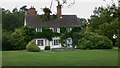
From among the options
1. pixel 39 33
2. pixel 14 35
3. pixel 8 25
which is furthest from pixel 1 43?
pixel 8 25

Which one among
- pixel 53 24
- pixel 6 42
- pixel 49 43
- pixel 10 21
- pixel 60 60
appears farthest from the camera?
pixel 10 21

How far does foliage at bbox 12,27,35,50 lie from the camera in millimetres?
54906

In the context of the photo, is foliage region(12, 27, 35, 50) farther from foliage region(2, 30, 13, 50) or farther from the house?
the house

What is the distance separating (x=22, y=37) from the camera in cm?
5591

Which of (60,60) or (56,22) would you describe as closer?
(60,60)

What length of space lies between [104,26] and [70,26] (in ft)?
88.7

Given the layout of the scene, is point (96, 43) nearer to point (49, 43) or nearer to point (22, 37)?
point (49, 43)

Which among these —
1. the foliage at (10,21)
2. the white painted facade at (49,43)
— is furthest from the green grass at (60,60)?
the foliage at (10,21)

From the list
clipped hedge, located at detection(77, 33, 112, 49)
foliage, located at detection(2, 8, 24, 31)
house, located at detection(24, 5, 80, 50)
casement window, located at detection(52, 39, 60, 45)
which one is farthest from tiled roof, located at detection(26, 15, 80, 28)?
foliage, located at detection(2, 8, 24, 31)

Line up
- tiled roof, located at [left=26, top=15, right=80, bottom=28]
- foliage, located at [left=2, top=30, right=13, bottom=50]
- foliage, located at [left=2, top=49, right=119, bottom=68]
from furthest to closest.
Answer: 1. tiled roof, located at [left=26, top=15, right=80, bottom=28]
2. foliage, located at [left=2, top=30, right=13, bottom=50]
3. foliage, located at [left=2, top=49, right=119, bottom=68]

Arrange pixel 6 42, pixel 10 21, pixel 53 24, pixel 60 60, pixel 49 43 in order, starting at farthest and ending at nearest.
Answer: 1. pixel 10 21
2. pixel 53 24
3. pixel 49 43
4. pixel 6 42
5. pixel 60 60

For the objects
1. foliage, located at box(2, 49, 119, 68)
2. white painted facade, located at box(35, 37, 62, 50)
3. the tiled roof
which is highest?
the tiled roof

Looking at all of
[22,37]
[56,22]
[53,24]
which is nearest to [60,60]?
[22,37]

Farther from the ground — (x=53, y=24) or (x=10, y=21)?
(x=10, y=21)
